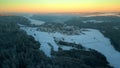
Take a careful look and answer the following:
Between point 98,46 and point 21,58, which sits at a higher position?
point 21,58

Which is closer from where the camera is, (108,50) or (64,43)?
(64,43)

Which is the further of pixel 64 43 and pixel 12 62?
pixel 64 43

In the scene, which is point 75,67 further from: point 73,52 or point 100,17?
point 100,17

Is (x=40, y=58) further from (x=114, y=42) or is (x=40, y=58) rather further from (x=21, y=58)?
(x=114, y=42)


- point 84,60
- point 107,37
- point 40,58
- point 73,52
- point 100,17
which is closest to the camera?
point 40,58

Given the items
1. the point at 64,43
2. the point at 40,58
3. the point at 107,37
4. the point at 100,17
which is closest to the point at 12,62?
the point at 40,58

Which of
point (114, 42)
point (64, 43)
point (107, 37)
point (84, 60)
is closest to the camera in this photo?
point (84, 60)

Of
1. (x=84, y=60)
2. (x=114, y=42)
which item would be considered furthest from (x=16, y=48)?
(x=114, y=42)

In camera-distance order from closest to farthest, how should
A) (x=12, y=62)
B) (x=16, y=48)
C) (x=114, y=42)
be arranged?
(x=12, y=62) < (x=16, y=48) < (x=114, y=42)

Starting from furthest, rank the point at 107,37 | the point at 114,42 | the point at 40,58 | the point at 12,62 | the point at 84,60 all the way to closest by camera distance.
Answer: the point at 107,37 → the point at 114,42 → the point at 84,60 → the point at 40,58 → the point at 12,62
